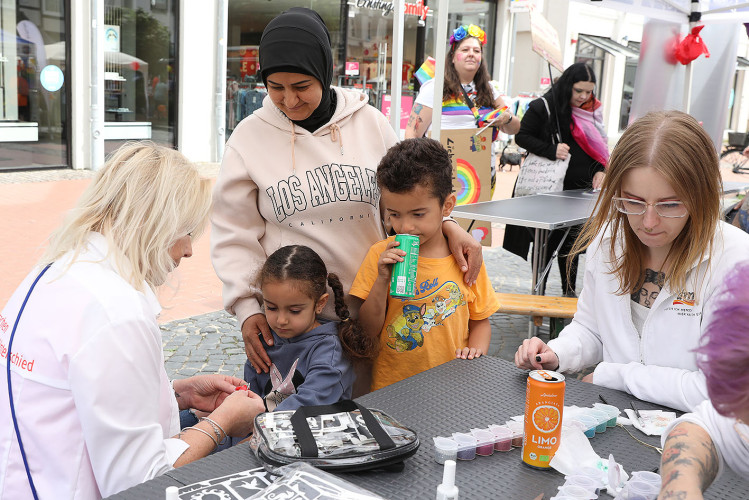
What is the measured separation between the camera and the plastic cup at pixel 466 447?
1616mm

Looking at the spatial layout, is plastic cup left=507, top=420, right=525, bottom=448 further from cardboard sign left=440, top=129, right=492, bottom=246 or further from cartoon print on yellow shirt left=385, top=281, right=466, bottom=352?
cardboard sign left=440, top=129, right=492, bottom=246

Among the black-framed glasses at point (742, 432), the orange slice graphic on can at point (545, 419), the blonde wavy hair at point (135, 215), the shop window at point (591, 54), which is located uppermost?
the shop window at point (591, 54)

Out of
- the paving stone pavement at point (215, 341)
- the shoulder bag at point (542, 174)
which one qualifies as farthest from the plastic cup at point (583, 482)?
the shoulder bag at point (542, 174)

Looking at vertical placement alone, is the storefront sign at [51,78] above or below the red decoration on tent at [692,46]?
below

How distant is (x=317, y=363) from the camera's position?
239 cm

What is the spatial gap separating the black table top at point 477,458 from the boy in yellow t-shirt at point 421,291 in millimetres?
250

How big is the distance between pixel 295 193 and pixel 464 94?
3.57 m

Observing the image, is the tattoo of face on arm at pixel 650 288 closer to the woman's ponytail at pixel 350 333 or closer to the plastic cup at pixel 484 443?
the plastic cup at pixel 484 443

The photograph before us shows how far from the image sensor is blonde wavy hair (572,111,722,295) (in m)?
1.96

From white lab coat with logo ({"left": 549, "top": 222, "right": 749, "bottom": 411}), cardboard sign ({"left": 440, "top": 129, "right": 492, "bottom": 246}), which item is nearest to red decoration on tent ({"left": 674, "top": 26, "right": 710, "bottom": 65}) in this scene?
cardboard sign ({"left": 440, "top": 129, "right": 492, "bottom": 246})

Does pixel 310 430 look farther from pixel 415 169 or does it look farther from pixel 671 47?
pixel 671 47

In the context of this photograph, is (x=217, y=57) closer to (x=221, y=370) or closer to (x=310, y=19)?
(x=221, y=370)

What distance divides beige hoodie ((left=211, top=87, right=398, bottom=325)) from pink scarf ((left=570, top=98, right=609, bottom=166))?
3.48 m

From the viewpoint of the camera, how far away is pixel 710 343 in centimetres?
113
